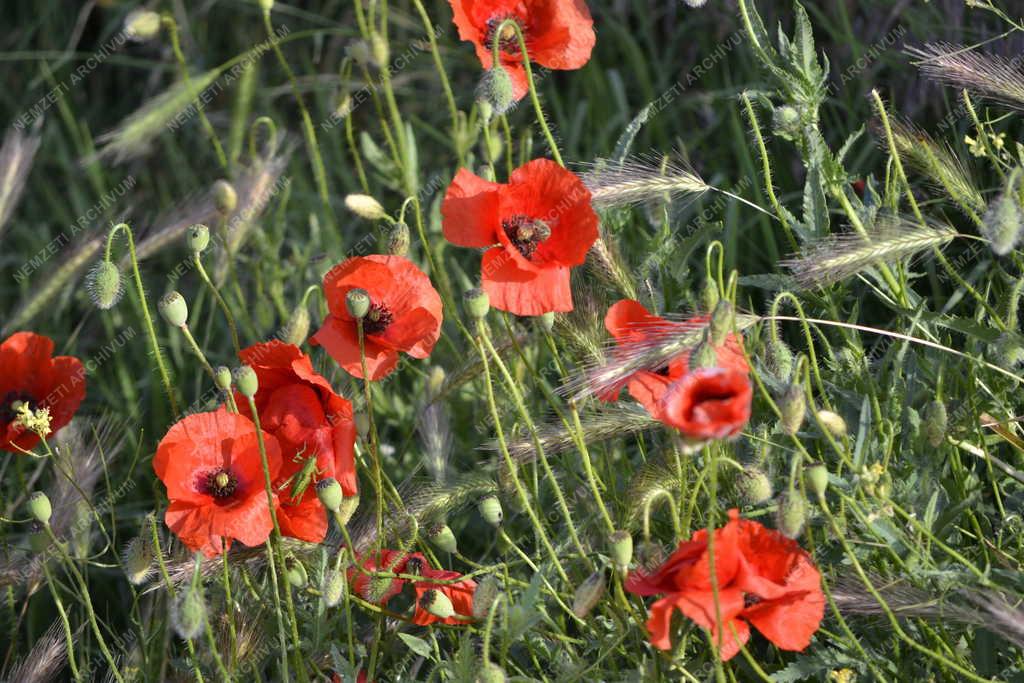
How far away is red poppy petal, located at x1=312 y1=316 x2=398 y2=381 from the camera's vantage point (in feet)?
6.18

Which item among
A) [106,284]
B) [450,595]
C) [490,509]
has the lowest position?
[450,595]

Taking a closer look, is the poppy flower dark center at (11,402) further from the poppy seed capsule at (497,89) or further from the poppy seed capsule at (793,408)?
the poppy seed capsule at (793,408)

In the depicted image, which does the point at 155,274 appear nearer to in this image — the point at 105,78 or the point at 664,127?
the point at 105,78

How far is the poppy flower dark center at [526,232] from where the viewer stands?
1903 mm

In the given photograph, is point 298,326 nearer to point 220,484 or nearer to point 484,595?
point 220,484

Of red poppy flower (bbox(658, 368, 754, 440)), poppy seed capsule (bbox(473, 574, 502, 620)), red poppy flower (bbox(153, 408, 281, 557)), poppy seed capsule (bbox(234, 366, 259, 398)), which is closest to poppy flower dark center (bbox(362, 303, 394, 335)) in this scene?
red poppy flower (bbox(153, 408, 281, 557))

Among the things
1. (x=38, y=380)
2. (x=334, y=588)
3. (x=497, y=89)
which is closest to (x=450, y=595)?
(x=334, y=588)

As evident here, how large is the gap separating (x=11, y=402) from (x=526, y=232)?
2.90 ft

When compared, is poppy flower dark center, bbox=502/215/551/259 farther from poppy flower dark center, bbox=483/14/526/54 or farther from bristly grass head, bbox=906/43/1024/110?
bristly grass head, bbox=906/43/1024/110

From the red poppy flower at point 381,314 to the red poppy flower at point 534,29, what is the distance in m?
0.39

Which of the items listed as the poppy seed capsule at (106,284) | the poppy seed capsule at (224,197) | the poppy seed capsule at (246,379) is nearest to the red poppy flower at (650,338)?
the poppy seed capsule at (246,379)

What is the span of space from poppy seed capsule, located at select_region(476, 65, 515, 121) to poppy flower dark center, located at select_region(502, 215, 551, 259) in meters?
0.16

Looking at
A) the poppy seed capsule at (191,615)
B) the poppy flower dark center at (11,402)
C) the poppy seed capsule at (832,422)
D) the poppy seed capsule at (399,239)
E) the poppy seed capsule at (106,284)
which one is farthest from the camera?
the poppy flower dark center at (11,402)

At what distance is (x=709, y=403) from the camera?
51.8 inches
